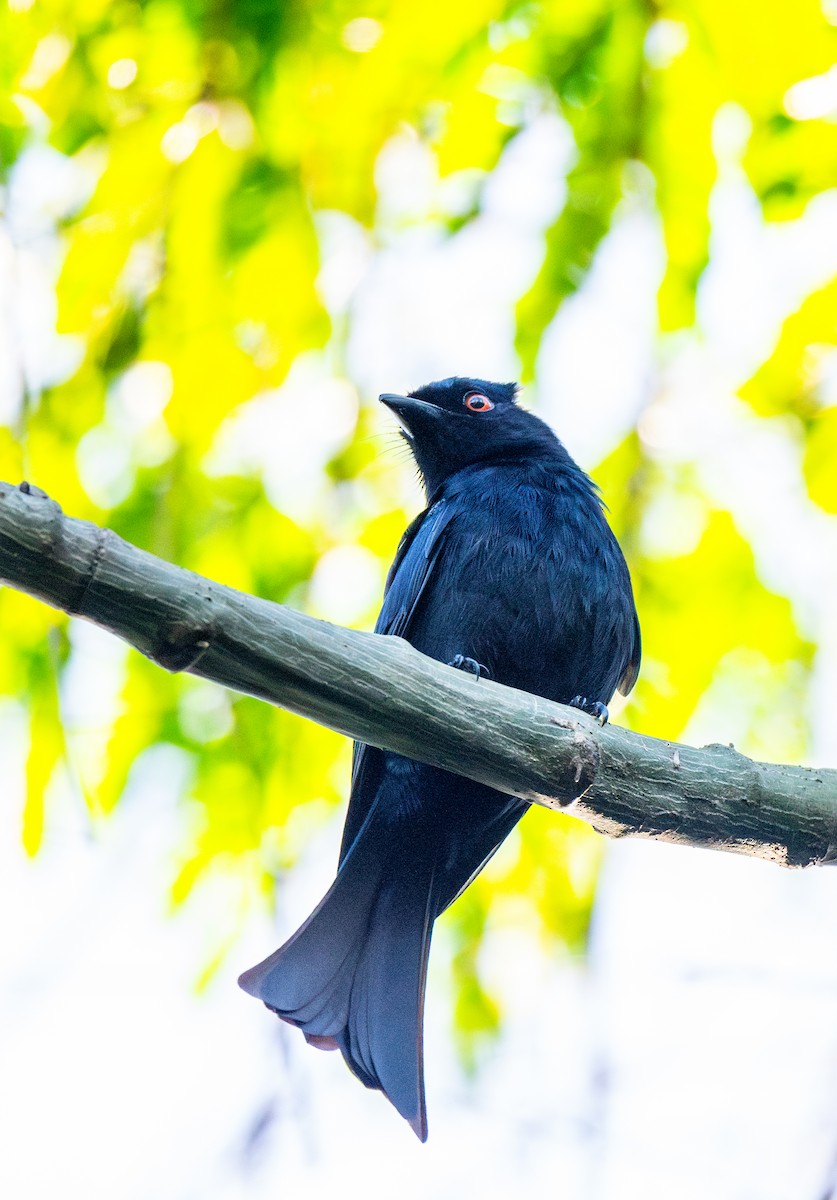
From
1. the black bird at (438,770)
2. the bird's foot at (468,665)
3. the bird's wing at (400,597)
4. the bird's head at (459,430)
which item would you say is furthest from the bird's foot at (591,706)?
the bird's head at (459,430)

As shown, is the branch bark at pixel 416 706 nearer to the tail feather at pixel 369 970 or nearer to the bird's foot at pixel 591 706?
the bird's foot at pixel 591 706

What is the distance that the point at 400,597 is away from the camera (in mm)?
4062

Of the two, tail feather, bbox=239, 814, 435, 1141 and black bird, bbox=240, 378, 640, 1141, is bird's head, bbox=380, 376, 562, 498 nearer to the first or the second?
black bird, bbox=240, 378, 640, 1141

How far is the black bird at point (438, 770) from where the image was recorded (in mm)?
3652

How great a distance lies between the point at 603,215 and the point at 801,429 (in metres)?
0.70

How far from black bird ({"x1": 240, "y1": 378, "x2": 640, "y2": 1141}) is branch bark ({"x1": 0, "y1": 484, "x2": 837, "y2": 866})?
0.94 m

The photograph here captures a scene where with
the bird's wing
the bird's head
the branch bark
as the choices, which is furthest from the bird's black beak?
the branch bark

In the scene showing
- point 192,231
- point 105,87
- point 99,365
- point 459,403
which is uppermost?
point 459,403

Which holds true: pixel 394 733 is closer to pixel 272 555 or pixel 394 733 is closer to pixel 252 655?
pixel 252 655

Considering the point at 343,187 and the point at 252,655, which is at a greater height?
the point at 343,187

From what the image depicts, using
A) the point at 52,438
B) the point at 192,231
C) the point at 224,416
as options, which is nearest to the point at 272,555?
the point at 224,416

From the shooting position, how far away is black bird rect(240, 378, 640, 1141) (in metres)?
→ 3.65

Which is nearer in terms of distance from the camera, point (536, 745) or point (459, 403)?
point (536, 745)

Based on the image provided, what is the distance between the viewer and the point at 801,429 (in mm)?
2932
